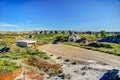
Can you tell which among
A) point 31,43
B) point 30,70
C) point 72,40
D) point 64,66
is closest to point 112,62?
point 64,66

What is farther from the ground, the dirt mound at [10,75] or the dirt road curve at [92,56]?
the dirt road curve at [92,56]

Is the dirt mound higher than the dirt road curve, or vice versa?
the dirt road curve

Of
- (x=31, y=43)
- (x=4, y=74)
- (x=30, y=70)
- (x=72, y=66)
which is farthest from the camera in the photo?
(x=31, y=43)

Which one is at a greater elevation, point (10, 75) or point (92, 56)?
point (92, 56)

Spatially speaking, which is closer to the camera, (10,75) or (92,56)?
(10,75)

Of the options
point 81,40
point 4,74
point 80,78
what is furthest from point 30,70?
point 81,40

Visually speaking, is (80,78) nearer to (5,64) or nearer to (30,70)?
(30,70)

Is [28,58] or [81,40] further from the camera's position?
[81,40]

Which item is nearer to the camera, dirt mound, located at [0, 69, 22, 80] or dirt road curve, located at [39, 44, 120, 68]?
dirt mound, located at [0, 69, 22, 80]

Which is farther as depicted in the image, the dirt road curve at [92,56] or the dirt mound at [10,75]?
the dirt road curve at [92,56]

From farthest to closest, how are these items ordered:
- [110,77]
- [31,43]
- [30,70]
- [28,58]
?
[31,43] < [28,58] < [30,70] < [110,77]

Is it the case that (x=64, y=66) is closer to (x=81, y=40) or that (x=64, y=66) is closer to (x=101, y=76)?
(x=101, y=76)
